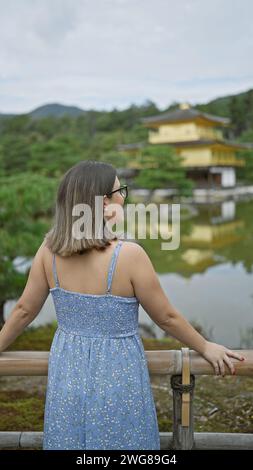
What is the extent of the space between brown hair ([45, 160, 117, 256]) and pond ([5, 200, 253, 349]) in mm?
3120

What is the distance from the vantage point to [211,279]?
6184 mm

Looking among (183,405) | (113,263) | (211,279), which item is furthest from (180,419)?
(211,279)

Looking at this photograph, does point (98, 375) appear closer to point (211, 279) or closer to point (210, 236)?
point (211, 279)

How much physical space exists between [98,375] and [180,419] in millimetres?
310

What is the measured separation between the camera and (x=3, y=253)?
11.9ft

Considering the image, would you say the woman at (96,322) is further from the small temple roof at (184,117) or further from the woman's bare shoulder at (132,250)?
the small temple roof at (184,117)

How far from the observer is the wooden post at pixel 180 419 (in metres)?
1.15

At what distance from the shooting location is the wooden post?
115cm

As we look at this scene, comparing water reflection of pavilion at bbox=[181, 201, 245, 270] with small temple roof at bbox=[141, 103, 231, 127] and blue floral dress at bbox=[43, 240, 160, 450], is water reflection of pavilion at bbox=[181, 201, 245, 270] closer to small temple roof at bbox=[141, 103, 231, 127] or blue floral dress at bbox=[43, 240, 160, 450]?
blue floral dress at bbox=[43, 240, 160, 450]

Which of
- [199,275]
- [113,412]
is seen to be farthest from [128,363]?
[199,275]

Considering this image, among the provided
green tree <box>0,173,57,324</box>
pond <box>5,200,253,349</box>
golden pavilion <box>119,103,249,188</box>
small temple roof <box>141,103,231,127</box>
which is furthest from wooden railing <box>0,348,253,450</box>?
small temple roof <box>141,103,231,127</box>

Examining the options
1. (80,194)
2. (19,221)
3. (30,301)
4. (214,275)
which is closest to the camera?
(80,194)

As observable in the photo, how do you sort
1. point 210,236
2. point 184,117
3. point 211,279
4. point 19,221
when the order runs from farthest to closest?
point 184,117 < point 210,236 < point 211,279 < point 19,221

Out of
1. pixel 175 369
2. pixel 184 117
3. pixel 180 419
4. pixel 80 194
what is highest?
pixel 184 117
